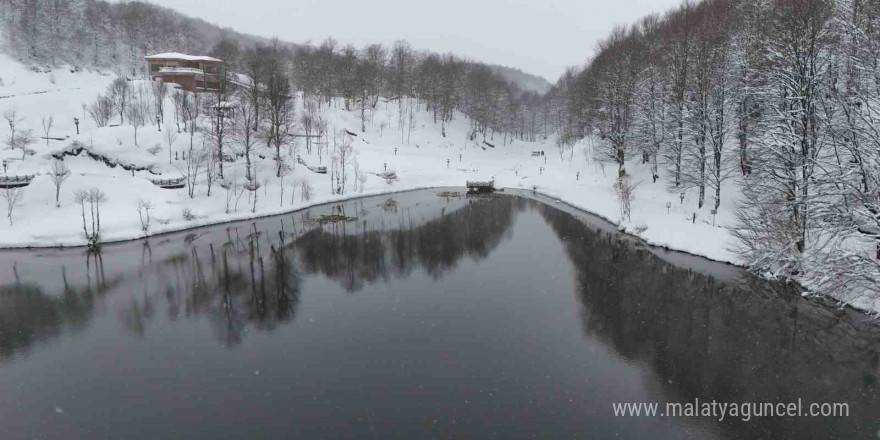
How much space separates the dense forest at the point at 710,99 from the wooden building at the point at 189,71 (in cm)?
904

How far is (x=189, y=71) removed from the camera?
85.3 m

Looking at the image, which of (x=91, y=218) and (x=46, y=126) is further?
(x=46, y=126)

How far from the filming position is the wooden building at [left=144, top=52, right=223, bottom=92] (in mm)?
85875

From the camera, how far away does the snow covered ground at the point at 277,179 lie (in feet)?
121

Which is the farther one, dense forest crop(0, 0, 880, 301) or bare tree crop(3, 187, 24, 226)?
bare tree crop(3, 187, 24, 226)

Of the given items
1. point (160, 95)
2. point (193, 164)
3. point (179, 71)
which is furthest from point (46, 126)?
point (193, 164)

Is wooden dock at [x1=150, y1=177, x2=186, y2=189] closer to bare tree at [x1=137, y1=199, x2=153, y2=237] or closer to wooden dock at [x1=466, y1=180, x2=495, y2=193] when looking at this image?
bare tree at [x1=137, y1=199, x2=153, y2=237]

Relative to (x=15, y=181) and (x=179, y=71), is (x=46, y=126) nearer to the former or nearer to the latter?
(x=179, y=71)

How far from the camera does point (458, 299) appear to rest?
2447 centimetres

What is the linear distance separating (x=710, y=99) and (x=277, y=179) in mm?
48935

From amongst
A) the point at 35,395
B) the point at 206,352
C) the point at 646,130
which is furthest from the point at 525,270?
the point at 646,130

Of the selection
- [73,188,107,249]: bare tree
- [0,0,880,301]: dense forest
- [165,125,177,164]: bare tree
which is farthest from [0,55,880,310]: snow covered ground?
[0,0,880,301]: dense forest

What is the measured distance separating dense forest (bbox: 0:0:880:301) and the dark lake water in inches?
190

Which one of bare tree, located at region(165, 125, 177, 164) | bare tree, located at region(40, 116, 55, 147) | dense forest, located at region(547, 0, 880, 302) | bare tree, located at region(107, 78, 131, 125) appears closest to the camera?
dense forest, located at region(547, 0, 880, 302)
